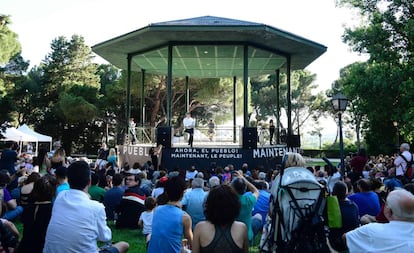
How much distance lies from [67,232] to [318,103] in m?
53.2

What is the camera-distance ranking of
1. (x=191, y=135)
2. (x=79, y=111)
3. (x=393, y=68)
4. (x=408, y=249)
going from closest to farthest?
(x=408, y=249)
(x=191, y=135)
(x=393, y=68)
(x=79, y=111)

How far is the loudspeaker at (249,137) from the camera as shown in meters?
15.2

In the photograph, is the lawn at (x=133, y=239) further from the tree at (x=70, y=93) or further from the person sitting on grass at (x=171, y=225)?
the tree at (x=70, y=93)

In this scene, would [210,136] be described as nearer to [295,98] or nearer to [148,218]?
[148,218]

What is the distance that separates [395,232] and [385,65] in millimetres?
17776

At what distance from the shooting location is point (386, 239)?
8.68 ft

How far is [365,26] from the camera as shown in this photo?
782 inches

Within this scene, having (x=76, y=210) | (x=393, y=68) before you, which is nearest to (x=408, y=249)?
(x=76, y=210)

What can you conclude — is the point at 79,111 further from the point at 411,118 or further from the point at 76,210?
the point at 76,210

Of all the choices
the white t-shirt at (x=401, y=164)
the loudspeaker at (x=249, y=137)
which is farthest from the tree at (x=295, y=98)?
the white t-shirt at (x=401, y=164)

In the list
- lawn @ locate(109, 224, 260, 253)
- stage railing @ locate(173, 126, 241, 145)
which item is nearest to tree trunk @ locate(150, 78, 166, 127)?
stage railing @ locate(173, 126, 241, 145)

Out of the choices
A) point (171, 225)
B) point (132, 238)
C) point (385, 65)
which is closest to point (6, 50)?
point (385, 65)

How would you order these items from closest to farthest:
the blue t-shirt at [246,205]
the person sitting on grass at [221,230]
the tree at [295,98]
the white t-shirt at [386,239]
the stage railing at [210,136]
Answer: the white t-shirt at [386,239] → the person sitting on grass at [221,230] → the blue t-shirt at [246,205] → the stage railing at [210,136] → the tree at [295,98]

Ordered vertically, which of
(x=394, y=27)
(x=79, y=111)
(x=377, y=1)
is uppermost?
(x=377, y=1)
